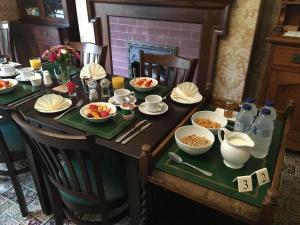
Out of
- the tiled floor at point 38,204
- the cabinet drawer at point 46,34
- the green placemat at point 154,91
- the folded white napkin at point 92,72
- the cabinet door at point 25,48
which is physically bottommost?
the tiled floor at point 38,204

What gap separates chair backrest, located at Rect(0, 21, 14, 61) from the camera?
2.49 meters

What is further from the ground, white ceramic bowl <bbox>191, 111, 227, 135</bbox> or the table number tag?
white ceramic bowl <bbox>191, 111, 227, 135</bbox>

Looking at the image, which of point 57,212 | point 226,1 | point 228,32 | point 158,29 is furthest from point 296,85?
point 57,212

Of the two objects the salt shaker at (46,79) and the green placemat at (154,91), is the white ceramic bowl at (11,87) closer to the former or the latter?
the salt shaker at (46,79)

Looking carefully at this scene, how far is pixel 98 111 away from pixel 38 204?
881mm

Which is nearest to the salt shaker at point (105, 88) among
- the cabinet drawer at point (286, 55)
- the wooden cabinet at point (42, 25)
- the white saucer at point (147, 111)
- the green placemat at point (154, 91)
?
the green placemat at point (154, 91)

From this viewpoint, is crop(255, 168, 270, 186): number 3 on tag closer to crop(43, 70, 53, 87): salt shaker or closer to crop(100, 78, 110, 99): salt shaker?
crop(100, 78, 110, 99): salt shaker

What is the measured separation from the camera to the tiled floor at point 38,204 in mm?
1554

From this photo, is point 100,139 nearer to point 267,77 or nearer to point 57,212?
point 57,212

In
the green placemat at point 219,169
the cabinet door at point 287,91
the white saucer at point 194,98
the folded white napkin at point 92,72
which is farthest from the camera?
the cabinet door at point 287,91

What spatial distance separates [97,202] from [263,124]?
76 centimetres

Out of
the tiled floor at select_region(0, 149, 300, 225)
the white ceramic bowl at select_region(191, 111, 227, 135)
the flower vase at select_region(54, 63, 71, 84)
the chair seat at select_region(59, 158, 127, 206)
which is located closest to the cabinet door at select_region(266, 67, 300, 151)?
the tiled floor at select_region(0, 149, 300, 225)

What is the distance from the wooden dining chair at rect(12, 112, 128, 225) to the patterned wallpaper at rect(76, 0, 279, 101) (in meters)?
1.42

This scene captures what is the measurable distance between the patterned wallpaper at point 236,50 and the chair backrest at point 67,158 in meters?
1.62
